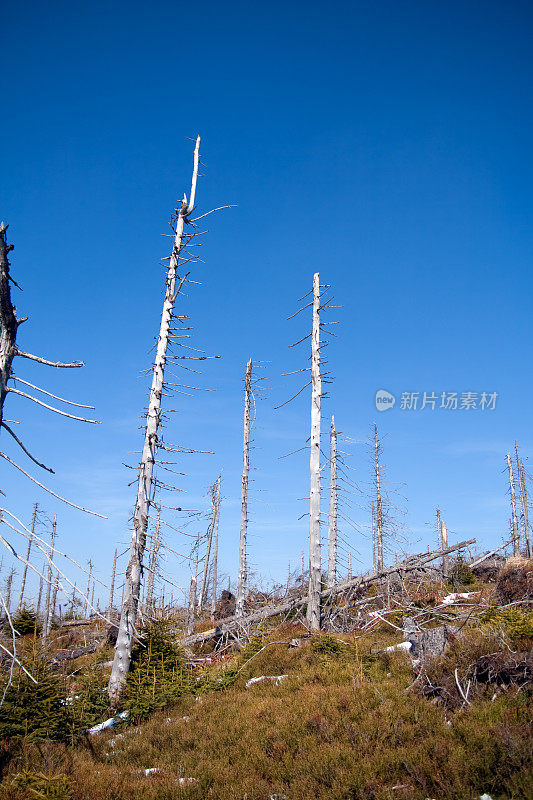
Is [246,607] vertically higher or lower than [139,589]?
lower

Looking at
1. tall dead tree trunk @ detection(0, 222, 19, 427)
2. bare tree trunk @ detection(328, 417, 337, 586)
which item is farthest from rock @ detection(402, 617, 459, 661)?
bare tree trunk @ detection(328, 417, 337, 586)

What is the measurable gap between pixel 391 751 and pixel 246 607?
16.6 m

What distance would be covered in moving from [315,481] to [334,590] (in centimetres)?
354

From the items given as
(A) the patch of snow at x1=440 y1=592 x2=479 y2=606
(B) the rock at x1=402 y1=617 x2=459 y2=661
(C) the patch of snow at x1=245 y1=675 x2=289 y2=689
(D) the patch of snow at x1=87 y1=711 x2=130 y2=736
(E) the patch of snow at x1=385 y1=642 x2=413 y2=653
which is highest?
(A) the patch of snow at x1=440 y1=592 x2=479 y2=606

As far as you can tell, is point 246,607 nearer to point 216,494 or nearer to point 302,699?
point 302,699

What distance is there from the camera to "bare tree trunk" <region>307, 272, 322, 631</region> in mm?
13875

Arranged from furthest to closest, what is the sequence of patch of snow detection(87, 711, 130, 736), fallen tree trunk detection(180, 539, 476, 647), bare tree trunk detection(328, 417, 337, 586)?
bare tree trunk detection(328, 417, 337, 586) → fallen tree trunk detection(180, 539, 476, 647) → patch of snow detection(87, 711, 130, 736)

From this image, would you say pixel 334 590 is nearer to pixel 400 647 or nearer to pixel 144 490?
pixel 400 647

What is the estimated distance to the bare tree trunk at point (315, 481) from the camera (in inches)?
546

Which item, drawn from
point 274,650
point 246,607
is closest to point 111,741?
point 274,650

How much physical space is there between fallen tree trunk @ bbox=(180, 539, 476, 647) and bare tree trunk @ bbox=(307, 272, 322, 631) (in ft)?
2.50

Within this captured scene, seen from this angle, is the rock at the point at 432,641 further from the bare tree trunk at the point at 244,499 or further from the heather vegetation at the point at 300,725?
the bare tree trunk at the point at 244,499

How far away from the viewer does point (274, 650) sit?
1197 cm

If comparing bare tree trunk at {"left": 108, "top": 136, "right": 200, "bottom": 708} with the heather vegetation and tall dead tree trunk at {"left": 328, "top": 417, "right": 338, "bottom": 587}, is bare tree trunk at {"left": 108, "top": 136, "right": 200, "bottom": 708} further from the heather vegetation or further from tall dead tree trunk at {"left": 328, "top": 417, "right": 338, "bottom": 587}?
tall dead tree trunk at {"left": 328, "top": 417, "right": 338, "bottom": 587}
